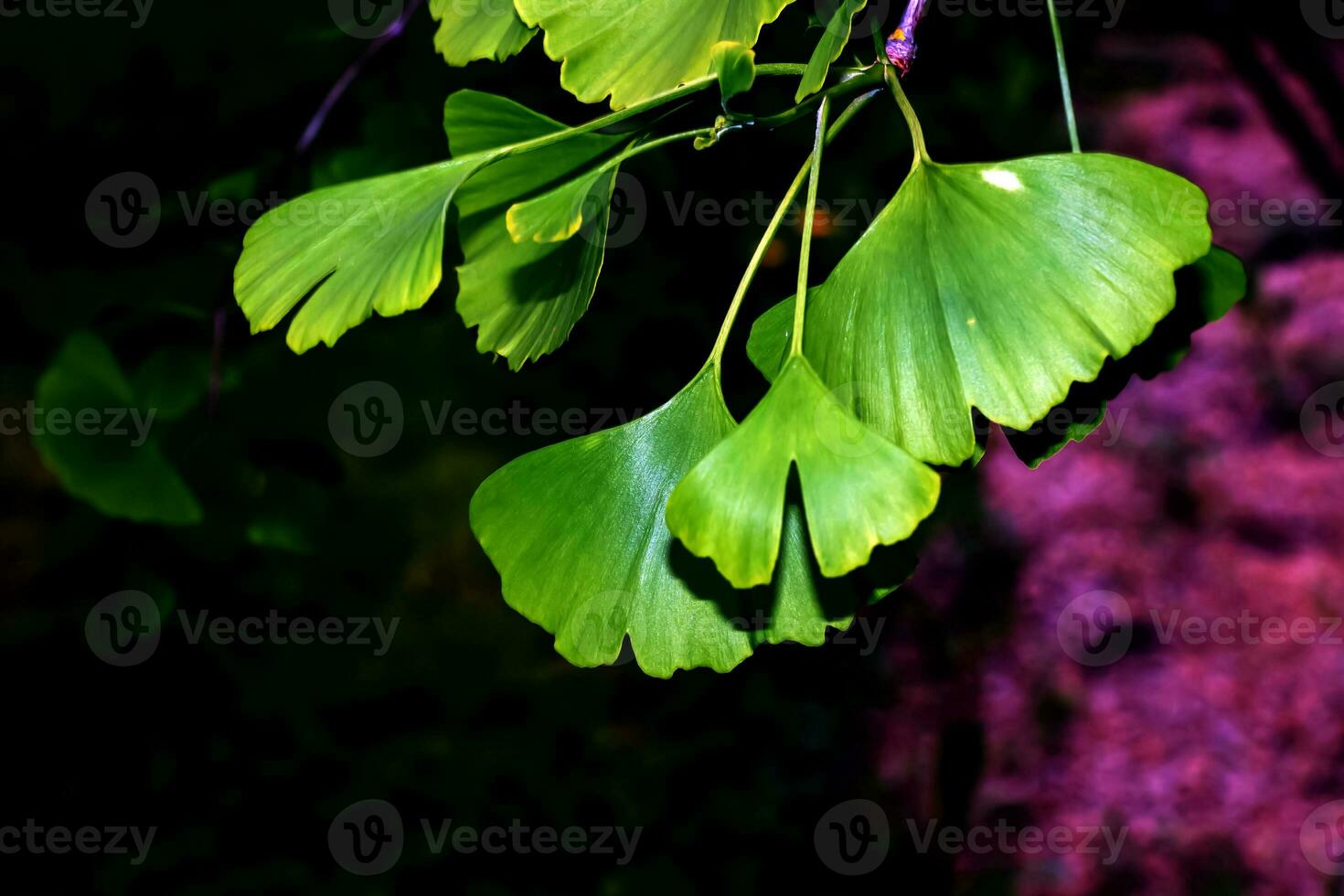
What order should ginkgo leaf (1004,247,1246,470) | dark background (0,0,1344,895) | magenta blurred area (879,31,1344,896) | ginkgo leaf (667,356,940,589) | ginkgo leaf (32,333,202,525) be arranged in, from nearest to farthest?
ginkgo leaf (667,356,940,589) < ginkgo leaf (1004,247,1246,470) < ginkgo leaf (32,333,202,525) < dark background (0,0,1344,895) < magenta blurred area (879,31,1344,896)

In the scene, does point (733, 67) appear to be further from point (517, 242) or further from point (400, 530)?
point (400, 530)

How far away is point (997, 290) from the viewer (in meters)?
0.43

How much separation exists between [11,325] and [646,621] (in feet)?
3.36

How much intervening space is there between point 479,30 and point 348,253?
17 centimetres

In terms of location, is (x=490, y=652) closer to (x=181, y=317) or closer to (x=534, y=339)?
(x=181, y=317)

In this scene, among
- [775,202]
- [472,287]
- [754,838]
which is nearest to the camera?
[472,287]

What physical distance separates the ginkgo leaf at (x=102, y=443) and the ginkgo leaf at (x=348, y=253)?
39cm

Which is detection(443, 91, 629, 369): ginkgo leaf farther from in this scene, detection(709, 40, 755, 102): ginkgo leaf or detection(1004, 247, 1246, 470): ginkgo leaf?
detection(1004, 247, 1246, 470): ginkgo leaf

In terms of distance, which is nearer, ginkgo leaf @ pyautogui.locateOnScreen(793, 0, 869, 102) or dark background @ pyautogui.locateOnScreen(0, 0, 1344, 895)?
ginkgo leaf @ pyautogui.locateOnScreen(793, 0, 869, 102)

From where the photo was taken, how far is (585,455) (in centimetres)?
52

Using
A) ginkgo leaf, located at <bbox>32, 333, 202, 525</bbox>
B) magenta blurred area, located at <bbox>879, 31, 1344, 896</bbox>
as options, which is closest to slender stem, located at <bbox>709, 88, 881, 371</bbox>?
ginkgo leaf, located at <bbox>32, 333, 202, 525</bbox>

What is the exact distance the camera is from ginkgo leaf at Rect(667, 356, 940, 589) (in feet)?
1.32

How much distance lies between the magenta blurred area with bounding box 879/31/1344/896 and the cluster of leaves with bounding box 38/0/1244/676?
1.16m

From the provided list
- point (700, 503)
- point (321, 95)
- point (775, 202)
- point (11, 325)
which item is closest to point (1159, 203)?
point (700, 503)
